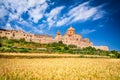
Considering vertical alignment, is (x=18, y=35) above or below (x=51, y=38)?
above

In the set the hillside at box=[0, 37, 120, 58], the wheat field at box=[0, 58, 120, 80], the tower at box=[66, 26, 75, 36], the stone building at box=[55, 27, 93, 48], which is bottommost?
the wheat field at box=[0, 58, 120, 80]

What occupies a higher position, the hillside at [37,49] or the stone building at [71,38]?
the stone building at [71,38]

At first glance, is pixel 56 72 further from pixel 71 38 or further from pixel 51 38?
pixel 71 38

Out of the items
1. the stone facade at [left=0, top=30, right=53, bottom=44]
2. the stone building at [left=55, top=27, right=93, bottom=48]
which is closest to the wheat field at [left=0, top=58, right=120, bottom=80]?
the stone facade at [left=0, top=30, right=53, bottom=44]

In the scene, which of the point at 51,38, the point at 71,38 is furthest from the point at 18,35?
the point at 71,38

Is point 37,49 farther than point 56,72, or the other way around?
point 37,49

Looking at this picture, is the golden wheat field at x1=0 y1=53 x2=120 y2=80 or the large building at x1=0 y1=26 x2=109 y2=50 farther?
the large building at x1=0 y1=26 x2=109 y2=50

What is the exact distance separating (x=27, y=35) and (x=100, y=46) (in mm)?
51260

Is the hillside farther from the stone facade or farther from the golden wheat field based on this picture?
the golden wheat field

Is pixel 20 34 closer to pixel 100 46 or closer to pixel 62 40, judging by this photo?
pixel 62 40

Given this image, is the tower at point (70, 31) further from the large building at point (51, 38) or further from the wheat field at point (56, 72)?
the wheat field at point (56, 72)

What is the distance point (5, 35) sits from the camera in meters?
Answer: 112

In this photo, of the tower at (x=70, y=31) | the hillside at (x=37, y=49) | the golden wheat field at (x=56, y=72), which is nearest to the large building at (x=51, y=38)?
the tower at (x=70, y=31)

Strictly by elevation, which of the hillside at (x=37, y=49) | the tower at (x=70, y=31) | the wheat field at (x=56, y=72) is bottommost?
the wheat field at (x=56, y=72)
